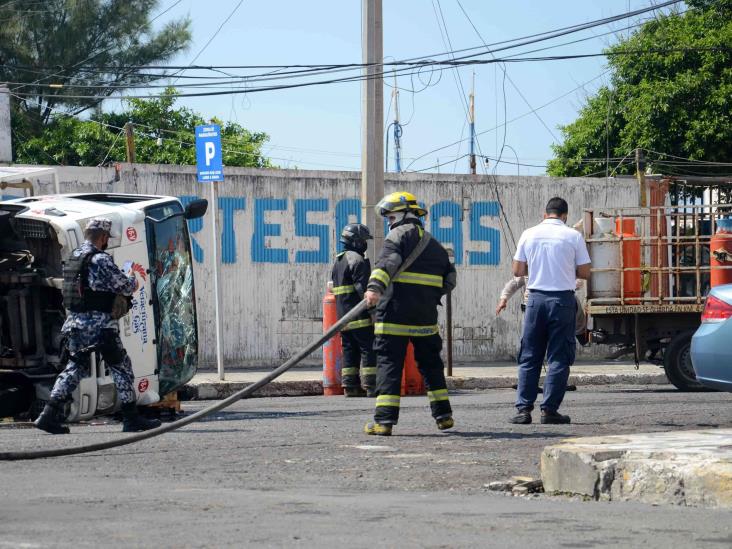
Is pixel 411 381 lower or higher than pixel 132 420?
Result: lower

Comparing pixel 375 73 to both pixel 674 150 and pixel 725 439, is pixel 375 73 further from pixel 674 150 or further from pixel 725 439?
pixel 674 150

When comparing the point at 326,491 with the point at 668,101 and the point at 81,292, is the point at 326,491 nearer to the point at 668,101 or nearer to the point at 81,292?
the point at 81,292

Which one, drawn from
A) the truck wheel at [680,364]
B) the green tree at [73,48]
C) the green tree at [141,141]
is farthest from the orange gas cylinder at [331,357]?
the green tree at [73,48]

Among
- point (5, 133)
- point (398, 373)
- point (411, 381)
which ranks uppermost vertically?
point (5, 133)

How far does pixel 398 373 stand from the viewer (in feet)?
32.0

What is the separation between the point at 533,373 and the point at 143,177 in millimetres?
9993

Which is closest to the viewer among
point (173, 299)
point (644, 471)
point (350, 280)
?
point (644, 471)

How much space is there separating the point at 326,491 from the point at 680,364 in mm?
9051

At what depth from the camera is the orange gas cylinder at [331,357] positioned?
1500 centimetres

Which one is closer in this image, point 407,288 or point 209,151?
point 407,288

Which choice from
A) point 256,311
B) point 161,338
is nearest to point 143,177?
point 256,311

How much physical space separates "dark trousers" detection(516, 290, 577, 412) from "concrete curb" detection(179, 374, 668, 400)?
18.5 feet

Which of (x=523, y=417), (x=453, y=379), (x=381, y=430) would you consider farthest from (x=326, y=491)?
(x=453, y=379)

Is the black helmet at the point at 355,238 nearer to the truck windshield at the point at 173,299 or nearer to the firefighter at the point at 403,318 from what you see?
the truck windshield at the point at 173,299
